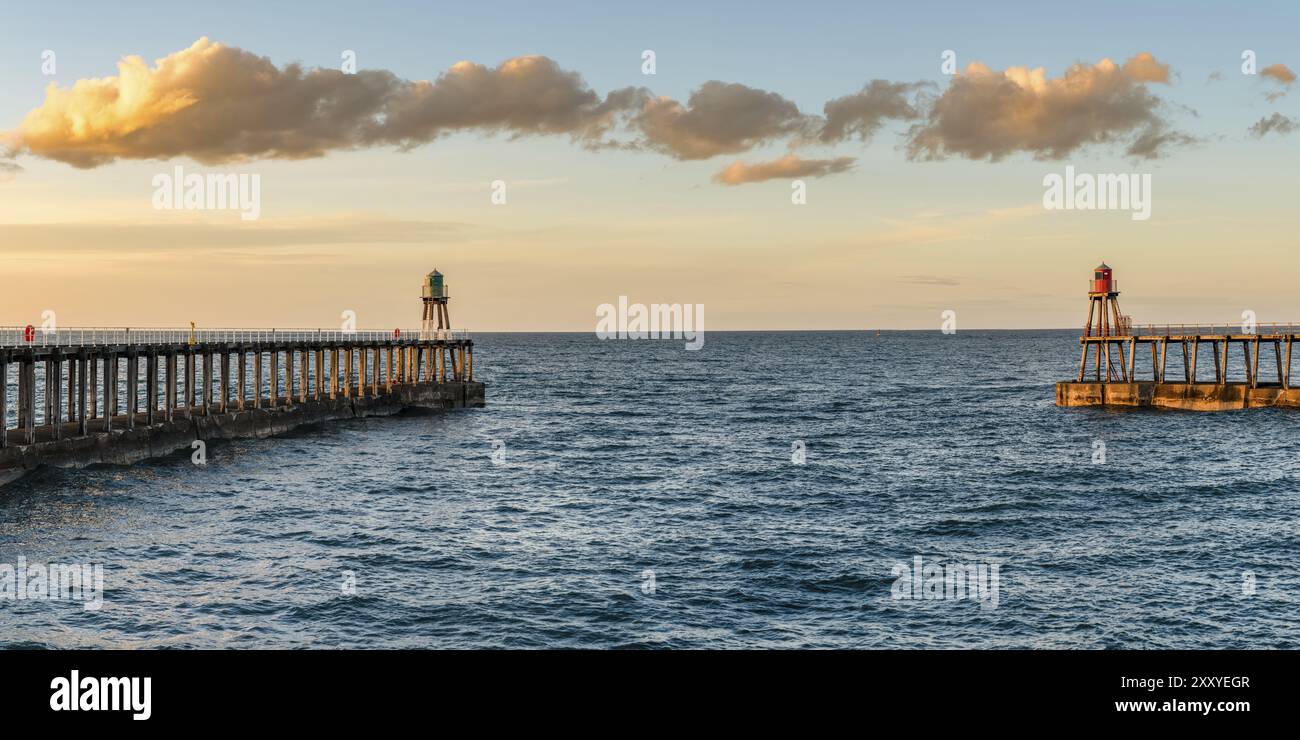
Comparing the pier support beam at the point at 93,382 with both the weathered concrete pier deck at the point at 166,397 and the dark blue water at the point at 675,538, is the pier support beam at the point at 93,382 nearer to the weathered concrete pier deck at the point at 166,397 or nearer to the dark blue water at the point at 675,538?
the weathered concrete pier deck at the point at 166,397

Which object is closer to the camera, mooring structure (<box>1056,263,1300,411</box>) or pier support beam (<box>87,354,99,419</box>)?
pier support beam (<box>87,354,99,419</box>)

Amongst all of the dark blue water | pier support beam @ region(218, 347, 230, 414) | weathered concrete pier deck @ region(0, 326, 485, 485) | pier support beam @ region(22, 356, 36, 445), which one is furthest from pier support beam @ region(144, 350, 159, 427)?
pier support beam @ region(22, 356, 36, 445)

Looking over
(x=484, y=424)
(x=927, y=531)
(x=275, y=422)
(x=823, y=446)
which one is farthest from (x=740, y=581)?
(x=484, y=424)

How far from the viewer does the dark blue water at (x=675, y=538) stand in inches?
906

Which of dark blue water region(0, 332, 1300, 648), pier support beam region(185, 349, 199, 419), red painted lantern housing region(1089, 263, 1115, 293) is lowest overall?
dark blue water region(0, 332, 1300, 648)

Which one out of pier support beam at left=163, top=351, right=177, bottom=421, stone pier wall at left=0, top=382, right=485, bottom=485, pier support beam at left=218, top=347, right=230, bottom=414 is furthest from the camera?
pier support beam at left=218, top=347, right=230, bottom=414

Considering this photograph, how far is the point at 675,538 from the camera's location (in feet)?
108

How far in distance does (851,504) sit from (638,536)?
1039 cm

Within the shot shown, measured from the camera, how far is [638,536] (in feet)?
109

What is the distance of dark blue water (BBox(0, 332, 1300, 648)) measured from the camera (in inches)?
906

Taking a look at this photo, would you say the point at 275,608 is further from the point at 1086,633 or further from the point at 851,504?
the point at 851,504

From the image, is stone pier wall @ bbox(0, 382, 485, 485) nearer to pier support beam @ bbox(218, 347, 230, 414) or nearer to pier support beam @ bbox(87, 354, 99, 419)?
pier support beam @ bbox(218, 347, 230, 414)

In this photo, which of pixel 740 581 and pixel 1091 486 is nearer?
pixel 740 581

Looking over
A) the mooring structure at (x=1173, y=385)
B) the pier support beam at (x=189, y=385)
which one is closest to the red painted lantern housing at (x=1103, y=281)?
the mooring structure at (x=1173, y=385)
